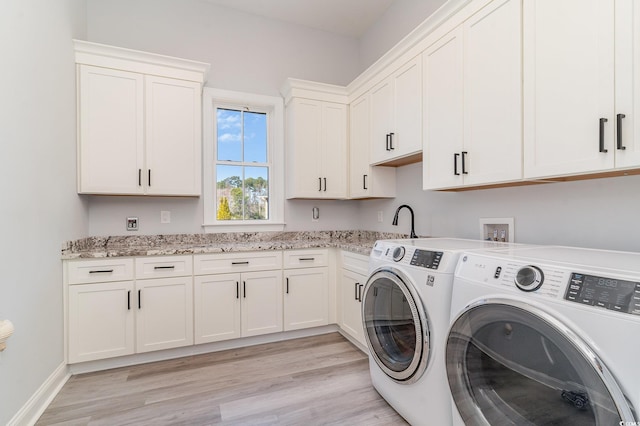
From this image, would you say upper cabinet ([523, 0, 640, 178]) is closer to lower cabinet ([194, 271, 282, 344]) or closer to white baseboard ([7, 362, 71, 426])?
lower cabinet ([194, 271, 282, 344])

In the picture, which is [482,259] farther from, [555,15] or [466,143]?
[555,15]

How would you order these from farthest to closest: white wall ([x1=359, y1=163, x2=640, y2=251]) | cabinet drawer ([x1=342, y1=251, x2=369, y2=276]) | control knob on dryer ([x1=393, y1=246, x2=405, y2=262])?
cabinet drawer ([x1=342, y1=251, x2=369, y2=276]) < control knob on dryer ([x1=393, y1=246, x2=405, y2=262]) < white wall ([x1=359, y1=163, x2=640, y2=251])

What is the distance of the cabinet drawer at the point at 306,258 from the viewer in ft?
9.39

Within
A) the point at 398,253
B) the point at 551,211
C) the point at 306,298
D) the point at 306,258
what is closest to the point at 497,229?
the point at 551,211

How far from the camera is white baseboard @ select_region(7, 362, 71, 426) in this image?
5.37 feet

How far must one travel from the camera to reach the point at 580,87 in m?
1.35

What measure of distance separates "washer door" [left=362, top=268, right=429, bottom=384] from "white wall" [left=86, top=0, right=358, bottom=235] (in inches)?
67.7

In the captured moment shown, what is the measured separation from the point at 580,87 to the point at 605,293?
983 millimetres

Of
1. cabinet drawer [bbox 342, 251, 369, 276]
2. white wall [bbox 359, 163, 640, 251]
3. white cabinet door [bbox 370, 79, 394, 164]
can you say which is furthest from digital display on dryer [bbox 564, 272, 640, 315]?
white cabinet door [bbox 370, 79, 394, 164]

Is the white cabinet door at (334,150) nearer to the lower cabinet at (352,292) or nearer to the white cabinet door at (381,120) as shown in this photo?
the white cabinet door at (381,120)

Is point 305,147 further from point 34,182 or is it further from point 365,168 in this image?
point 34,182

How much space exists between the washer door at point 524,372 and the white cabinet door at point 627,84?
0.79 metres

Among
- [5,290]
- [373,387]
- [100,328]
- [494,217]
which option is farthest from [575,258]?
[100,328]

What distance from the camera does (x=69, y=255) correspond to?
2.21m
